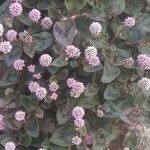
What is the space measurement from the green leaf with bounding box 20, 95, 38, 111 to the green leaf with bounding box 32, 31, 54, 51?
0.68ft

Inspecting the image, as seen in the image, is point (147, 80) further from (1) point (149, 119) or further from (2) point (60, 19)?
(2) point (60, 19)

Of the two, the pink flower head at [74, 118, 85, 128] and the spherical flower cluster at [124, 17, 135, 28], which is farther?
the spherical flower cluster at [124, 17, 135, 28]

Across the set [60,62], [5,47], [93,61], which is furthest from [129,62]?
[5,47]

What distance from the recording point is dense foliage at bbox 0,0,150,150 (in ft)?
6.97

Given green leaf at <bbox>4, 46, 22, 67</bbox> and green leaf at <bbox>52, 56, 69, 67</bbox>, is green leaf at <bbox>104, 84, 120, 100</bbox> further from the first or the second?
green leaf at <bbox>4, 46, 22, 67</bbox>

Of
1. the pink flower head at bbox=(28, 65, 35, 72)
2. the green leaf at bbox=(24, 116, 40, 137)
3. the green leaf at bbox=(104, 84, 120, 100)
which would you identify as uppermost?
the pink flower head at bbox=(28, 65, 35, 72)

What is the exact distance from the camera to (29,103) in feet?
7.11

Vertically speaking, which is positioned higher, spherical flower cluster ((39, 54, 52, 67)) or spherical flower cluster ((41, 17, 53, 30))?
spherical flower cluster ((41, 17, 53, 30))

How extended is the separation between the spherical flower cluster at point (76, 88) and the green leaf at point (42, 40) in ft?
0.56

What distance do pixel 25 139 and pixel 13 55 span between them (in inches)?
13.9

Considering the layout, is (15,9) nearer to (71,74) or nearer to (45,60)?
(45,60)

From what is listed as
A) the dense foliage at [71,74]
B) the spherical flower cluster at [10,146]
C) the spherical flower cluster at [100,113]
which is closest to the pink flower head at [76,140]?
the dense foliage at [71,74]

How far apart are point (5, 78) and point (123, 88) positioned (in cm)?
49

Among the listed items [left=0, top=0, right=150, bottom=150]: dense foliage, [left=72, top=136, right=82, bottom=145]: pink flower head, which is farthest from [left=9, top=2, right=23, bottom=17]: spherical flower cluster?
[left=72, top=136, right=82, bottom=145]: pink flower head
